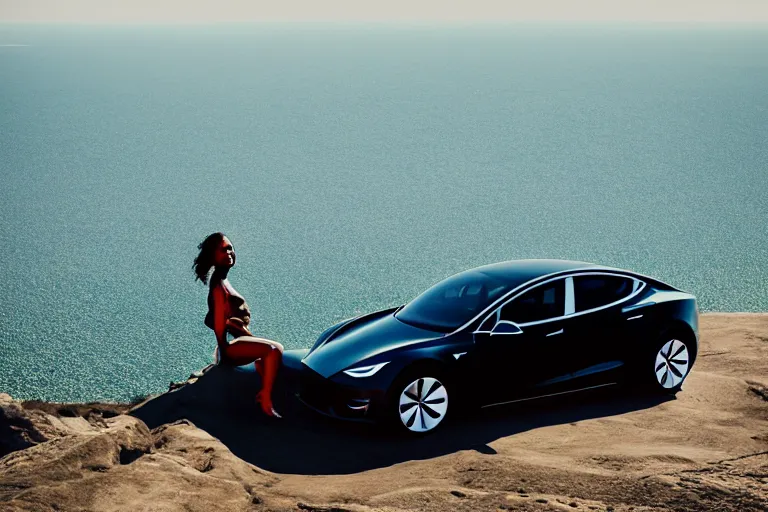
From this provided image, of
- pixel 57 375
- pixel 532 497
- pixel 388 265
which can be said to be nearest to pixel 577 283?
pixel 532 497

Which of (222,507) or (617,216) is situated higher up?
(617,216)

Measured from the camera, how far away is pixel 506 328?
28.9 feet

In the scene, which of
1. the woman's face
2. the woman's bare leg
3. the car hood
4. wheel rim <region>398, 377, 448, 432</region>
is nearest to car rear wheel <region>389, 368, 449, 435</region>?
wheel rim <region>398, 377, 448, 432</region>

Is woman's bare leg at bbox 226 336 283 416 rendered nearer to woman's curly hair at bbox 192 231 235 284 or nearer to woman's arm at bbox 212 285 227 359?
woman's arm at bbox 212 285 227 359

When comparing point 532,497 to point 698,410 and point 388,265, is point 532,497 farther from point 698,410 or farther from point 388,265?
point 388,265

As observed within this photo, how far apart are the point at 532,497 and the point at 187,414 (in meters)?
3.82

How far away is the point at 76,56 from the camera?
3546 inches

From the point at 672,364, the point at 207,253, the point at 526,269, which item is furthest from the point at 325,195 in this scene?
the point at 672,364

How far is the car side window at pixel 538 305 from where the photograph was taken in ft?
29.8

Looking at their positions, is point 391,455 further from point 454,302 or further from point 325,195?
point 325,195

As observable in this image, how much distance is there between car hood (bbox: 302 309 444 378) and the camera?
8688 mm

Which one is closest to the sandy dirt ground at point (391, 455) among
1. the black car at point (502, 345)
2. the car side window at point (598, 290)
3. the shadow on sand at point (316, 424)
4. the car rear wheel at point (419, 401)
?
the shadow on sand at point (316, 424)

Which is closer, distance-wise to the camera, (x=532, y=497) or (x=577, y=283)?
(x=532, y=497)

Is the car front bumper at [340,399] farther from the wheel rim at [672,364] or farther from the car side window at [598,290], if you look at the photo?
the wheel rim at [672,364]
